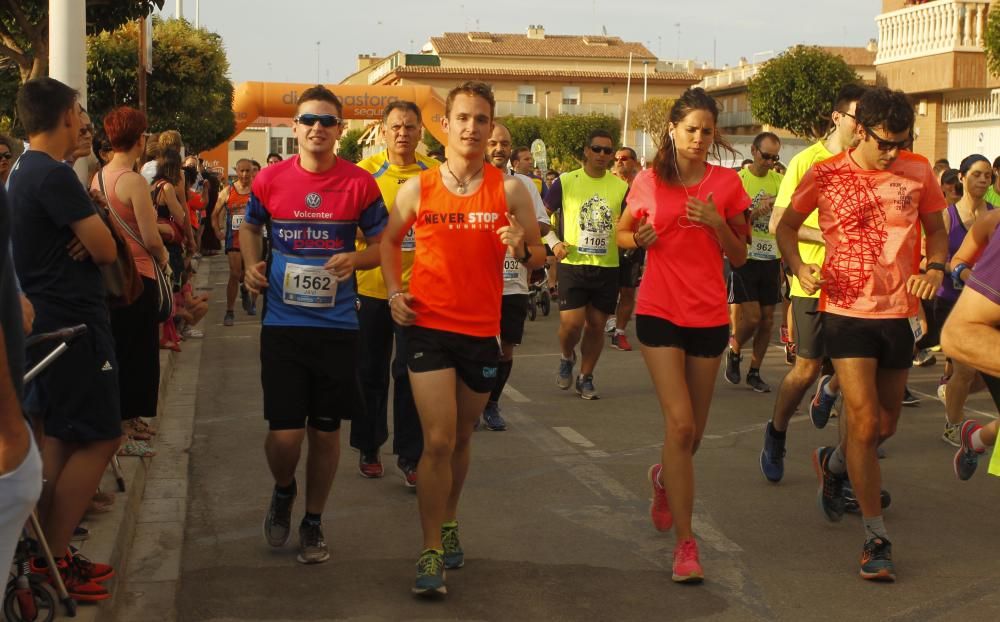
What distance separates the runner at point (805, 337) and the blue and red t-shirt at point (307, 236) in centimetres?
251

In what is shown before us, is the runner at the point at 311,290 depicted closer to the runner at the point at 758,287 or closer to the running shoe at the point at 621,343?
the runner at the point at 758,287

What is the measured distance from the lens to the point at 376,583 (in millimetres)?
5809

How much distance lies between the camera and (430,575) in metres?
5.54

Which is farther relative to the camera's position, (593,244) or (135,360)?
(593,244)

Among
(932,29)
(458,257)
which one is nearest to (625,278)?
(458,257)

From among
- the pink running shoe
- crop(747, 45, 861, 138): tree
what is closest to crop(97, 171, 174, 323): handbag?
the pink running shoe

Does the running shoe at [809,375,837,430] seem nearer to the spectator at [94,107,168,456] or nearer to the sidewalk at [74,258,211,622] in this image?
the sidewalk at [74,258,211,622]

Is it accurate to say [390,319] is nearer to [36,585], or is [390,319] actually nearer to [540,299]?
[36,585]

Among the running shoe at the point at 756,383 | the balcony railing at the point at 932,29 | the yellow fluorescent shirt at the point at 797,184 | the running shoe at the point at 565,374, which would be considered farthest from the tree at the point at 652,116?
the yellow fluorescent shirt at the point at 797,184

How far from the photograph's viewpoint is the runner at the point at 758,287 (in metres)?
11.6

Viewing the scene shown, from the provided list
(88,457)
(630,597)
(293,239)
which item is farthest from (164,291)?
(630,597)

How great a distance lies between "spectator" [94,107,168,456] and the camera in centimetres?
686

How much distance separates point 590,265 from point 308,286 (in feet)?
18.1

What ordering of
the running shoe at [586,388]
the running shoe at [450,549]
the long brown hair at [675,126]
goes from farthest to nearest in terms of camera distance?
the running shoe at [586,388] < the long brown hair at [675,126] < the running shoe at [450,549]
